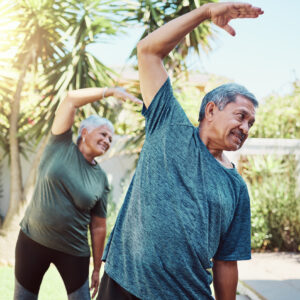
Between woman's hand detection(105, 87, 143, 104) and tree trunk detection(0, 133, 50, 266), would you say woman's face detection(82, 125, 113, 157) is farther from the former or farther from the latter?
tree trunk detection(0, 133, 50, 266)

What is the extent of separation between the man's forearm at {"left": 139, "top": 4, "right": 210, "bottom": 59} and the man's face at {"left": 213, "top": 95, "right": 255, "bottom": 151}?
1.05 feet

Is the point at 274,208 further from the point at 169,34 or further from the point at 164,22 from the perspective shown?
the point at 169,34

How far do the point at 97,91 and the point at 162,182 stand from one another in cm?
145

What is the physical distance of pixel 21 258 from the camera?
261 cm

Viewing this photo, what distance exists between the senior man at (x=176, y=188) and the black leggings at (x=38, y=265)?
43.6 inches

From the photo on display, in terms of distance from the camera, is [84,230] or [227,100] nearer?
[227,100]

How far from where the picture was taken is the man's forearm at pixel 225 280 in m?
1.69

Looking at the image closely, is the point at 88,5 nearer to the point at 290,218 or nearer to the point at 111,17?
the point at 111,17

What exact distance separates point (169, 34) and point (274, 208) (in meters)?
6.44

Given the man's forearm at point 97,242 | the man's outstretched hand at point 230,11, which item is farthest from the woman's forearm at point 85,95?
the man's outstretched hand at point 230,11

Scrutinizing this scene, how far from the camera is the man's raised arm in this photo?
1.44 meters

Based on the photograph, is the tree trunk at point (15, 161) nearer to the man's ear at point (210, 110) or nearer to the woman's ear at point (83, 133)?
the woman's ear at point (83, 133)

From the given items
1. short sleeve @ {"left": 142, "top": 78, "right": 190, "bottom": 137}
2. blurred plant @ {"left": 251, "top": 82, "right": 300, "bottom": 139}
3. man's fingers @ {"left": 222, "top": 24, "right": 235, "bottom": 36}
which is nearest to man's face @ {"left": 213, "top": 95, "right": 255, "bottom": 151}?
short sleeve @ {"left": 142, "top": 78, "right": 190, "bottom": 137}

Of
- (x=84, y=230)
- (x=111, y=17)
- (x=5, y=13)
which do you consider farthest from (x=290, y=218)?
(x=5, y=13)
